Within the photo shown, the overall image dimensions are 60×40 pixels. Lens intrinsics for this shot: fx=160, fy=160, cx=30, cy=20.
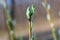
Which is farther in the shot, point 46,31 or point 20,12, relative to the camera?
point 46,31

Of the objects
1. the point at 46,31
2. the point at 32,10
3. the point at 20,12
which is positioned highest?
the point at 20,12

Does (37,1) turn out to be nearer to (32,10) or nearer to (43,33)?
(43,33)

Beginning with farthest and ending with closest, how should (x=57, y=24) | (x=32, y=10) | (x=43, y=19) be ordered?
(x=57, y=24)
(x=43, y=19)
(x=32, y=10)

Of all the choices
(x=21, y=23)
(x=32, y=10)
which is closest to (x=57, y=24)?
(x=21, y=23)

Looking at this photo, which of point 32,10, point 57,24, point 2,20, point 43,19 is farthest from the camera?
point 57,24

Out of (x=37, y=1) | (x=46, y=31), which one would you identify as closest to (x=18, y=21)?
(x=37, y=1)

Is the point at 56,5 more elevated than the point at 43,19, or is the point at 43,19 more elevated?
the point at 56,5

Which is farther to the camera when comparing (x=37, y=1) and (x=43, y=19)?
(x=43, y=19)

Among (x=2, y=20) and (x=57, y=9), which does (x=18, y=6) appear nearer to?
(x=2, y=20)

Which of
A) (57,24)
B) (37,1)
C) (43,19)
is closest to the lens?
(37,1)
